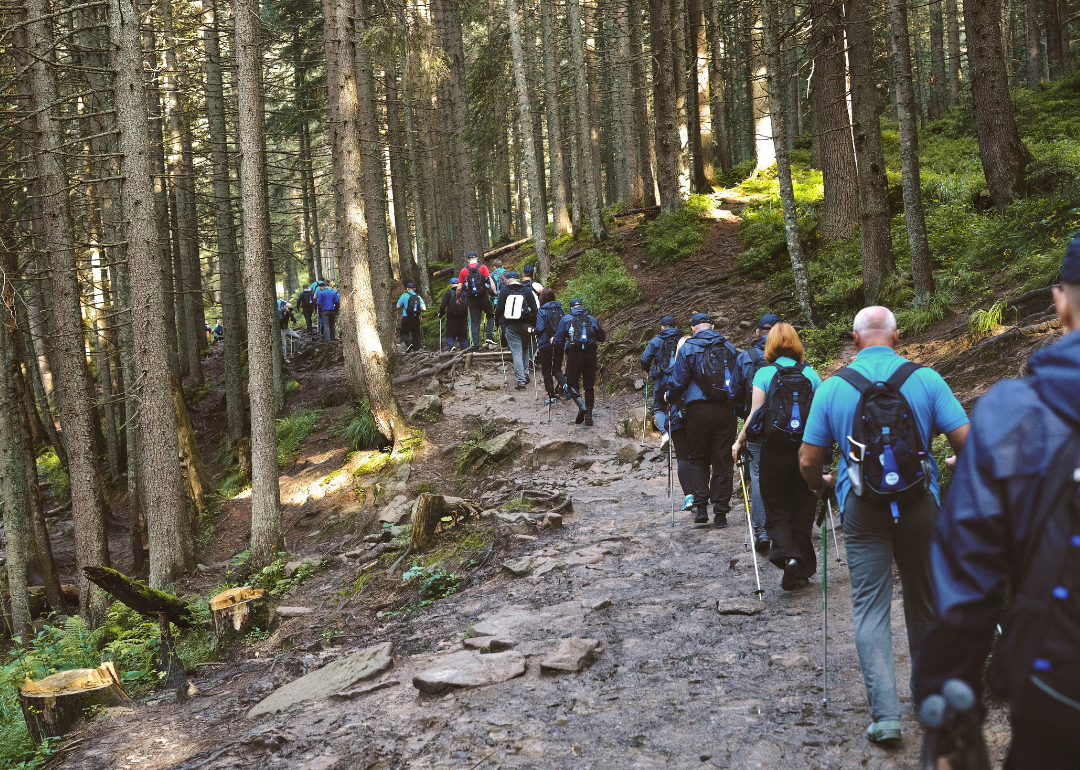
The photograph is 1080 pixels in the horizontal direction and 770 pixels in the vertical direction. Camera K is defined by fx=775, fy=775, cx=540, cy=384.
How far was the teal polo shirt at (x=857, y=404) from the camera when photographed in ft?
12.7

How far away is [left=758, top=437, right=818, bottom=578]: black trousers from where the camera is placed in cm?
630

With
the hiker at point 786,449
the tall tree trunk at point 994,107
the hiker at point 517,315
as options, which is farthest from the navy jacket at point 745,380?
the hiker at point 517,315

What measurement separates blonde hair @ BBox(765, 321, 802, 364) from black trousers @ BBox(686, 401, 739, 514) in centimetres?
215

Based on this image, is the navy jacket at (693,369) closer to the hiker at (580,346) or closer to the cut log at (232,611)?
the hiker at (580,346)

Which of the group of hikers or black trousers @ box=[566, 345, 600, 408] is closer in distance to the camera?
the group of hikers

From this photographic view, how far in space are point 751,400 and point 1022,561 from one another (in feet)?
19.0

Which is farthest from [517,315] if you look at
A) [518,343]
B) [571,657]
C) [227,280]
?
[571,657]

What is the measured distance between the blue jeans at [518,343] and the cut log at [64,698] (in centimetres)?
1011

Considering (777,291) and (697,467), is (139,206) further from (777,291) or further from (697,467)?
(777,291)

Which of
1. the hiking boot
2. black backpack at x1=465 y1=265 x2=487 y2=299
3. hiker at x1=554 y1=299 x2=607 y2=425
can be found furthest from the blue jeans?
the hiking boot

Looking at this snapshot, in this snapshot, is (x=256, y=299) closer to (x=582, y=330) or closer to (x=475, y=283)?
(x=582, y=330)

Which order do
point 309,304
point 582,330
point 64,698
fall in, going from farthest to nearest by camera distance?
point 309,304
point 582,330
point 64,698

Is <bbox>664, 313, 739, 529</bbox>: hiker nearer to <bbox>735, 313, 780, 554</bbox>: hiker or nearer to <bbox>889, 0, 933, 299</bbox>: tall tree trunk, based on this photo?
<bbox>735, 313, 780, 554</bbox>: hiker

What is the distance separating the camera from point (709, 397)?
8.41 metres
